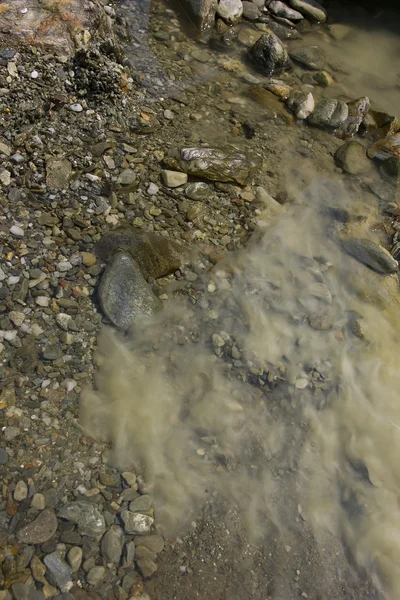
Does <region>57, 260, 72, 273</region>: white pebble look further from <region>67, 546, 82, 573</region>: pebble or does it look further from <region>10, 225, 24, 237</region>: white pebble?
<region>67, 546, 82, 573</region>: pebble

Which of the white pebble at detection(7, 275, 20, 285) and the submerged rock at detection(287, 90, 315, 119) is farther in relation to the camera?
the submerged rock at detection(287, 90, 315, 119)

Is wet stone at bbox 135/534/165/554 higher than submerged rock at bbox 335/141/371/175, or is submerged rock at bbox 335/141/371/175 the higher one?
submerged rock at bbox 335/141/371/175

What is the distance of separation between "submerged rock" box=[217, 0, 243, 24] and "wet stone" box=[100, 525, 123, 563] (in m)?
5.86

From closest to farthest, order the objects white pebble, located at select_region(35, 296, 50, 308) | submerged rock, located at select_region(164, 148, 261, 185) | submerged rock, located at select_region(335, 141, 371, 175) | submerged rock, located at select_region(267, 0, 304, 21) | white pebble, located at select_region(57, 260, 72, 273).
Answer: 1. white pebble, located at select_region(35, 296, 50, 308)
2. white pebble, located at select_region(57, 260, 72, 273)
3. submerged rock, located at select_region(164, 148, 261, 185)
4. submerged rock, located at select_region(335, 141, 371, 175)
5. submerged rock, located at select_region(267, 0, 304, 21)

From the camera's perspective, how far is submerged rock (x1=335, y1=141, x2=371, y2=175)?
498cm

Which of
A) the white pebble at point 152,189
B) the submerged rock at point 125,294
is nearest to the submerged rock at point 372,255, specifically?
the white pebble at point 152,189

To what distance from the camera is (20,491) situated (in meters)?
2.68

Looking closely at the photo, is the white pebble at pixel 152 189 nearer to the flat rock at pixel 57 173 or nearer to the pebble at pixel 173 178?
the pebble at pixel 173 178

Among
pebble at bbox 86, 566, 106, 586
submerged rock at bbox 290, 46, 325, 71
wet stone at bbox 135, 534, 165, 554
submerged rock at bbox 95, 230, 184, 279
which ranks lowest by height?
pebble at bbox 86, 566, 106, 586

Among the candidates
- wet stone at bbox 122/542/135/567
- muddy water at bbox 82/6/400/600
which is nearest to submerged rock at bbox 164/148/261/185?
muddy water at bbox 82/6/400/600

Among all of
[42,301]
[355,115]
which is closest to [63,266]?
[42,301]

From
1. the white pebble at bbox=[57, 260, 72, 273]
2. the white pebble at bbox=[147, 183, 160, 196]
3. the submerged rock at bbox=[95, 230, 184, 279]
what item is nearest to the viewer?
the white pebble at bbox=[57, 260, 72, 273]

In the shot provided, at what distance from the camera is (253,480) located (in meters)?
3.02

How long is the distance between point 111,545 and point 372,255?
2.96 metres
